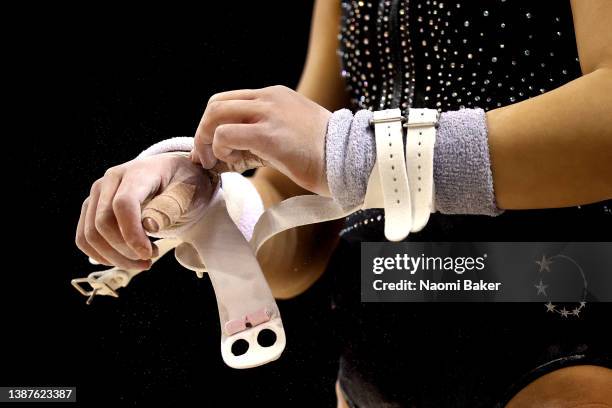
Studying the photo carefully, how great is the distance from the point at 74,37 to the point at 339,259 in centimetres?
29

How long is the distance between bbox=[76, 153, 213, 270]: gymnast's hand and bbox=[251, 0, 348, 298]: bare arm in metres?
0.13

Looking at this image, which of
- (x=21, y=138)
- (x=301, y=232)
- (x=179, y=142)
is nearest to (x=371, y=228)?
(x=301, y=232)

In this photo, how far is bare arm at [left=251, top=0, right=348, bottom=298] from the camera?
0.60 m

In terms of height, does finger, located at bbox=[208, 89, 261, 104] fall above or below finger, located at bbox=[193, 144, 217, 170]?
above

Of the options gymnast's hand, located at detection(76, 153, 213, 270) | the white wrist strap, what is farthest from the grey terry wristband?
gymnast's hand, located at detection(76, 153, 213, 270)

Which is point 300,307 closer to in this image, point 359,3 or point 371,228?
point 371,228

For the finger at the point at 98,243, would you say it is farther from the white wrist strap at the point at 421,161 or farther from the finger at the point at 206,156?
the white wrist strap at the point at 421,161

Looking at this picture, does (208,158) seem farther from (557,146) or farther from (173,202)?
(557,146)

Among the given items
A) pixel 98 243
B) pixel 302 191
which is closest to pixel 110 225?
pixel 98 243

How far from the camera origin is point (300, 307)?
0.68 meters

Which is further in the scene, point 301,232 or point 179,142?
point 301,232

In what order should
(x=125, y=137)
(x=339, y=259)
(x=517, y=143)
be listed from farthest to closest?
(x=339, y=259) < (x=125, y=137) < (x=517, y=143)

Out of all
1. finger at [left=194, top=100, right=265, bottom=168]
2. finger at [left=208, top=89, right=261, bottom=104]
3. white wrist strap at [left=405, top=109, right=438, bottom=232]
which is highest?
finger at [left=208, top=89, right=261, bottom=104]

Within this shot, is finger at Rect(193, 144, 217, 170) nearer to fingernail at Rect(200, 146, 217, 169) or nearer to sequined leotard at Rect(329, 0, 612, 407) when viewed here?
fingernail at Rect(200, 146, 217, 169)
